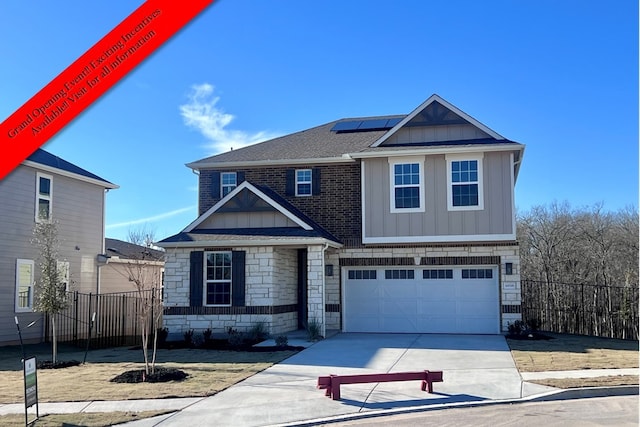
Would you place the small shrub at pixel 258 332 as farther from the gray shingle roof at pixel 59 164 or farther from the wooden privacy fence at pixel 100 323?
the gray shingle roof at pixel 59 164

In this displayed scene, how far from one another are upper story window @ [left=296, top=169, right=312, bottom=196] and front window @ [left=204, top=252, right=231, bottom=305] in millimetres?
3709

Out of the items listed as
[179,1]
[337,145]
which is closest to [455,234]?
[337,145]

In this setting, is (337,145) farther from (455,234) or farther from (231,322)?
(231,322)

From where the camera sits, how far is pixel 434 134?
1931 centimetres

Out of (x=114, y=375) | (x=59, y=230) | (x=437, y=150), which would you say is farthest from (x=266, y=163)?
(x=114, y=375)

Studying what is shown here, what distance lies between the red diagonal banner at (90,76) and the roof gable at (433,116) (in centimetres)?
1685

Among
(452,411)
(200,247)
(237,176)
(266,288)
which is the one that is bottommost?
(452,411)

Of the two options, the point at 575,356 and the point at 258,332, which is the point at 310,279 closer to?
the point at 258,332

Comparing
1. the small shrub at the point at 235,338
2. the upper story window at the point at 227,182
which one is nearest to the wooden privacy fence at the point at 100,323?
the small shrub at the point at 235,338

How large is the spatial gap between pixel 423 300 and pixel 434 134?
17.4ft

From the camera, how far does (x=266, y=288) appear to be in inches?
701

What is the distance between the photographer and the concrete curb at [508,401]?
844cm

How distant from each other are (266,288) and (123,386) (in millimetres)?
7281

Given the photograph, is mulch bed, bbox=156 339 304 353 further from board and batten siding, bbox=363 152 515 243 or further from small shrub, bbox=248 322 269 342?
board and batten siding, bbox=363 152 515 243
